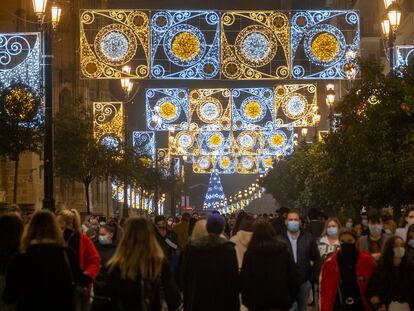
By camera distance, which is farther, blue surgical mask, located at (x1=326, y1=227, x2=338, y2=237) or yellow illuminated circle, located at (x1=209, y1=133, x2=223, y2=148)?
yellow illuminated circle, located at (x1=209, y1=133, x2=223, y2=148)

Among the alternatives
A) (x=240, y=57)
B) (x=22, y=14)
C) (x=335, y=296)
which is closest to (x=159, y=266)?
(x=335, y=296)

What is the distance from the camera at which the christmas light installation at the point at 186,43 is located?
1684 inches

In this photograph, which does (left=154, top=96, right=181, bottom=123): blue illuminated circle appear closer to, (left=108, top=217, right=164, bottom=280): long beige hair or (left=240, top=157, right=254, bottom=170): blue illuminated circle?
(left=240, top=157, right=254, bottom=170): blue illuminated circle

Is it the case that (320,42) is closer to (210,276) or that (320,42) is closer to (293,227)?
(293,227)

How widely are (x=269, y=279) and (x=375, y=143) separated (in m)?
17.8

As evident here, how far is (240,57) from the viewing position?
43188mm

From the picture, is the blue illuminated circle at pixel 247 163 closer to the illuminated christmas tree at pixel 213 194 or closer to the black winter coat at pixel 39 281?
the black winter coat at pixel 39 281

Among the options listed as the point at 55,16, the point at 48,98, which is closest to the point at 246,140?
the point at 48,98

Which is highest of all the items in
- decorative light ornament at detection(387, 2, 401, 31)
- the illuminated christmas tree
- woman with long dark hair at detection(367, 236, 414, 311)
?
decorative light ornament at detection(387, 2, 401, 31)

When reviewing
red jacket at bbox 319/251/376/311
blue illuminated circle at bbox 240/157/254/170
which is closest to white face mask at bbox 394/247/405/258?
red jacket at bbox 319/251/376/311

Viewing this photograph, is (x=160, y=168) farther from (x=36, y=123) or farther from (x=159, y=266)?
(x=159, y=266)

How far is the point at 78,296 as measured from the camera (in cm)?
1136

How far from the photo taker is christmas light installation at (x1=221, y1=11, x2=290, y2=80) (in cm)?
4294

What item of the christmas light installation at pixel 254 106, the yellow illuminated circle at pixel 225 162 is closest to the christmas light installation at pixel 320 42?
the christmas light installation at pixel 254 106
